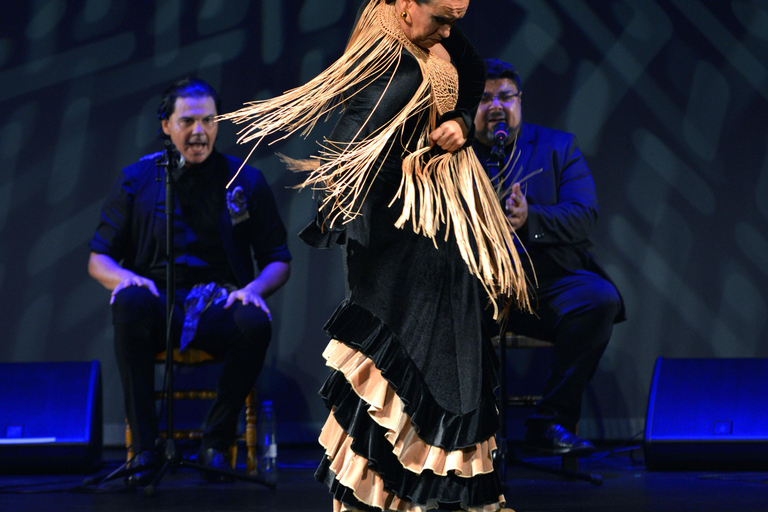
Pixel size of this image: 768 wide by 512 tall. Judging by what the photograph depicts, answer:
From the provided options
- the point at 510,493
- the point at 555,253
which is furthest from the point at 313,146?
the point at 510,493

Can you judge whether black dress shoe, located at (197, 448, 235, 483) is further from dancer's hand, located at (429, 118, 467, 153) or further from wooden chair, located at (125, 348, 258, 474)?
dancer's hand, located at (429, 118, 467, 153)

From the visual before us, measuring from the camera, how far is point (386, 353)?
1924 mm

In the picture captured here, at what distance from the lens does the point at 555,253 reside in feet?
11.5

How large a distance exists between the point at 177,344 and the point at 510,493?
1.42 meters

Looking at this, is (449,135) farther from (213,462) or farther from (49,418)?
(49,418)

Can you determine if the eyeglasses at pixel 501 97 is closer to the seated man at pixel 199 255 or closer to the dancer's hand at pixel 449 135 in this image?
the seated man at pixel 199 255

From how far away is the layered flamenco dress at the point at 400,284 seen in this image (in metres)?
1.91

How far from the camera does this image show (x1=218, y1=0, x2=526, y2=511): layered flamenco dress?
191cm

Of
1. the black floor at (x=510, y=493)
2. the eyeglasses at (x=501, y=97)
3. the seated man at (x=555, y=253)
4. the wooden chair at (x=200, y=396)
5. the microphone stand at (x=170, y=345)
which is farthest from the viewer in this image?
the eyeglasses at (x=501, y=97)

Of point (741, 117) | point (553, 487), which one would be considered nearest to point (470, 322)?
point (553, 487)

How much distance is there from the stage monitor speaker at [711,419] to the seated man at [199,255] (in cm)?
156

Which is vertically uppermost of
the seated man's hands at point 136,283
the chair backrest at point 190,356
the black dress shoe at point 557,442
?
the seated man's hands at point 136,283

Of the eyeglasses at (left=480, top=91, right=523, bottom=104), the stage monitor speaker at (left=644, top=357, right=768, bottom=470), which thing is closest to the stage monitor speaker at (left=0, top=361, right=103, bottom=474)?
the eyeglasses at (left=480, top=91, right=523, bottom=104)

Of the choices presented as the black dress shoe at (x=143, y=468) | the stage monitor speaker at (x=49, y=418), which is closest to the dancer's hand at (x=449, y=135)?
the black dress shoe at (x=143, y=468)
